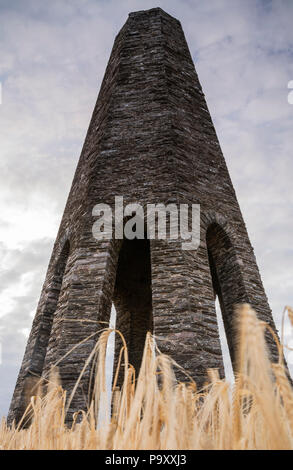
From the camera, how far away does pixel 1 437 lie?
214cm

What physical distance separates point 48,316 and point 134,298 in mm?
3502

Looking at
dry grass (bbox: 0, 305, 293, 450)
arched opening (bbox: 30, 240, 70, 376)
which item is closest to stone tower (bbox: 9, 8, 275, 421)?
arched opening (bbox: 30, 240, 70, 376)

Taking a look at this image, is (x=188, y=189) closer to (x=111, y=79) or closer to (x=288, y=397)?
(x=111, y=79)

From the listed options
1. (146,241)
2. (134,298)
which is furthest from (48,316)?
(134,298)

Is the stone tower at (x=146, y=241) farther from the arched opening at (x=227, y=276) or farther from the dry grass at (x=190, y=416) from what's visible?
the dry grass at (x=190, y=416)

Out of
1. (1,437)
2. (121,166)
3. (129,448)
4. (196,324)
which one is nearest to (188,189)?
(121,166)

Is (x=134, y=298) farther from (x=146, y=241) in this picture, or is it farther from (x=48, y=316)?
(x=48, y=316)

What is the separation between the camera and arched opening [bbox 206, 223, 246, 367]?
→ 6156mm

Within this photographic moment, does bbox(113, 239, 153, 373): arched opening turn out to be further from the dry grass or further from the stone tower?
the dry grass

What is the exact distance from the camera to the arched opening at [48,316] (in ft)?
20.2

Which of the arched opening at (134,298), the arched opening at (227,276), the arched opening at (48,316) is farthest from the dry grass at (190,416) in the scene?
the arched opening at (134,298)

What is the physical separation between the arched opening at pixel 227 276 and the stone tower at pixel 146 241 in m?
0.02

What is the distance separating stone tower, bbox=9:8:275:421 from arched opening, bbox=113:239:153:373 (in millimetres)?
29

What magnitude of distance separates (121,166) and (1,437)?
18.2 ft
